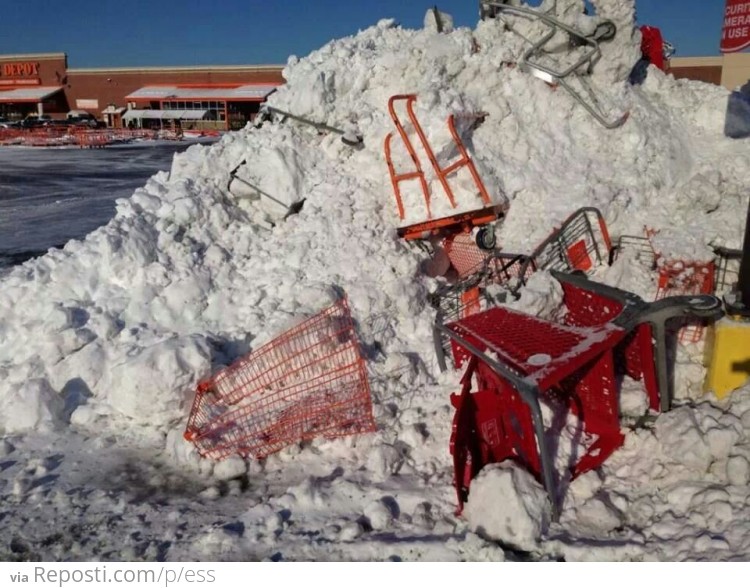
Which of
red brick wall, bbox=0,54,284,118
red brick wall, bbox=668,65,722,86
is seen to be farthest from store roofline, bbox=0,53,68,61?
red brick wall, bbox=668,65,722,86

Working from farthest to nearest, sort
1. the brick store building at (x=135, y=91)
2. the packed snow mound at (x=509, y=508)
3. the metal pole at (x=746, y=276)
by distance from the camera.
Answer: the brick store building at (x=135, y=91) < the metal pole at (x=746, y=276) < the packed snow mound at (x=509, y=508)

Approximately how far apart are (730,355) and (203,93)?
45.8 m

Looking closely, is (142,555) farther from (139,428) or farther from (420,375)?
(420,375)

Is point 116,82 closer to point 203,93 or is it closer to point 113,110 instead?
point 113,110

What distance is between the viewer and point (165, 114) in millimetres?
44094

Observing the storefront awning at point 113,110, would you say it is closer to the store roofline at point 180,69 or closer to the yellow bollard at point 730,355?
the store roofline at point 180,69

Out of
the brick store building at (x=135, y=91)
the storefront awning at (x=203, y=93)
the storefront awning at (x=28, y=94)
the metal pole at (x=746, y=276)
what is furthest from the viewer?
the storefront awning at (x=28, y=94)

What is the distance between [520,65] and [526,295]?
144 inches

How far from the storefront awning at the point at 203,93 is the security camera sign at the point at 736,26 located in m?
39.9

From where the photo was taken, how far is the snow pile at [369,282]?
3.58 m

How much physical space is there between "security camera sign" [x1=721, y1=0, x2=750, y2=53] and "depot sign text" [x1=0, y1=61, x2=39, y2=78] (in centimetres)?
5876

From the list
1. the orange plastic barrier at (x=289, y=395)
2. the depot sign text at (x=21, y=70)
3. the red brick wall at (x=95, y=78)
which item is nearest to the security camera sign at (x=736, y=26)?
the orange plastic barrier at (x=289, y=395)

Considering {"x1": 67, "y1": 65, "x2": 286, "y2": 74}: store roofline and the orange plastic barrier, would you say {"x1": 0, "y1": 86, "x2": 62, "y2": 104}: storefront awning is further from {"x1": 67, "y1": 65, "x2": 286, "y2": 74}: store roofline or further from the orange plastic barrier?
the orange plastic barrier

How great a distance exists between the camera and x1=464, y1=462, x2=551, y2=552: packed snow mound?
332 cm
